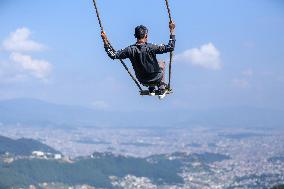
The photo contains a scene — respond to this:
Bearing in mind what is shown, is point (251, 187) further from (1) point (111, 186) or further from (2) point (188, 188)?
(1) point (111, 186)

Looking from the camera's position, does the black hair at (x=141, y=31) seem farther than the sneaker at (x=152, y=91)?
No

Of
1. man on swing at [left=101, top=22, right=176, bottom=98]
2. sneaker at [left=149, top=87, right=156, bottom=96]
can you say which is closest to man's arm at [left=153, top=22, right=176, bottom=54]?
man on swing at [left=101, top=22, right=176, bottom=98]

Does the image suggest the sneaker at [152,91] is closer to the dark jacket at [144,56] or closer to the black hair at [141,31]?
the dark jacket at [144,56]

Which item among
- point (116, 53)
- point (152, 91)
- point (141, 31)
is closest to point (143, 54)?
point (141, 31)

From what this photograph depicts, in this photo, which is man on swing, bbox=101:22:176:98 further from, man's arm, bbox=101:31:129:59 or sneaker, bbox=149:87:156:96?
sneaker, bbox=149:87:156:96

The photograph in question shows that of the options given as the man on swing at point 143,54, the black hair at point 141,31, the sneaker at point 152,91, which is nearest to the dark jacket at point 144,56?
the man on swing at point 143,54

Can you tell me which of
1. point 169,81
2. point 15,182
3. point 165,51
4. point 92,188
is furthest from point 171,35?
point 92,188

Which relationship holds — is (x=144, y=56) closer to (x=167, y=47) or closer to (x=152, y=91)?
(x=167, y=47)

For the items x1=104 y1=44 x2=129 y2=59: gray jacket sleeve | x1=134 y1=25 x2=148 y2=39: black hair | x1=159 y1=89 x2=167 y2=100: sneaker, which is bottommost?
x1=159 y1=89 x2=167 y2=100: sneaker
